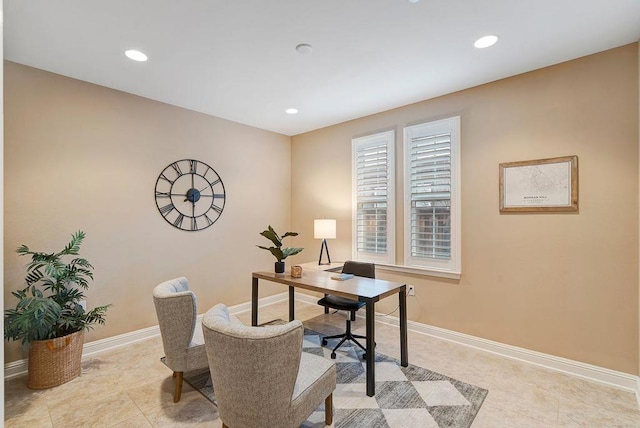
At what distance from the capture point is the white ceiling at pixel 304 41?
2.12 m

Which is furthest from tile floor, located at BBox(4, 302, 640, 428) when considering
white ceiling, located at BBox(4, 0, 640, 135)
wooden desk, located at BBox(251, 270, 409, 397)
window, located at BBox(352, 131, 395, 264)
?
white ceiling, located at BBox(4, 0, 640, 135)

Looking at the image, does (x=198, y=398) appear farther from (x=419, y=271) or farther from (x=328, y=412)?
(x=419, y=271)

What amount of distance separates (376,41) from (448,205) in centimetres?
189

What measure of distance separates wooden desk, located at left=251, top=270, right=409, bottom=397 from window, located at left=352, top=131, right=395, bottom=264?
96 cm

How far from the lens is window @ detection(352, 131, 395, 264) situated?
397cm

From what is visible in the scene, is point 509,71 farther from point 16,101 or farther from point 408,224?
point 16,101

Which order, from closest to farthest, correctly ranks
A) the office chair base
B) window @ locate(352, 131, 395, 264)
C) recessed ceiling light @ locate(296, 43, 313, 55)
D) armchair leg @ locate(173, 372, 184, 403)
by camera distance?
armchair leg @ locate(173, 372, 184, 403), recessed ceiling light @ locate(296, 43, 313, 55), the office chair base, window @ locate(352, 131, 395, 264)

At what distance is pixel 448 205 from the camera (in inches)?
138

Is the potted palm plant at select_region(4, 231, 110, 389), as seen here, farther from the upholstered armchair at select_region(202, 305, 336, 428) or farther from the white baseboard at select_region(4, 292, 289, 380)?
the upholstered armchair at select_region(202, 305, 336, 428)

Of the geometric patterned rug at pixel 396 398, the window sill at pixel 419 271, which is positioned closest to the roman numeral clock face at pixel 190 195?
the geometric patterned rug at pixel 396 398

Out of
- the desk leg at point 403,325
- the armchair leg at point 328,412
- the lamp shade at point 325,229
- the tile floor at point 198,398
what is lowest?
the tile floor at point 198,398

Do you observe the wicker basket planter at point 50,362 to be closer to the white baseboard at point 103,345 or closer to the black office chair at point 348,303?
the white baseboard at point 103,345

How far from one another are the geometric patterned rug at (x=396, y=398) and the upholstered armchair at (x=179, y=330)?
1.07ft

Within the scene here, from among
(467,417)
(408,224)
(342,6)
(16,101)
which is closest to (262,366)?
(467,417)
